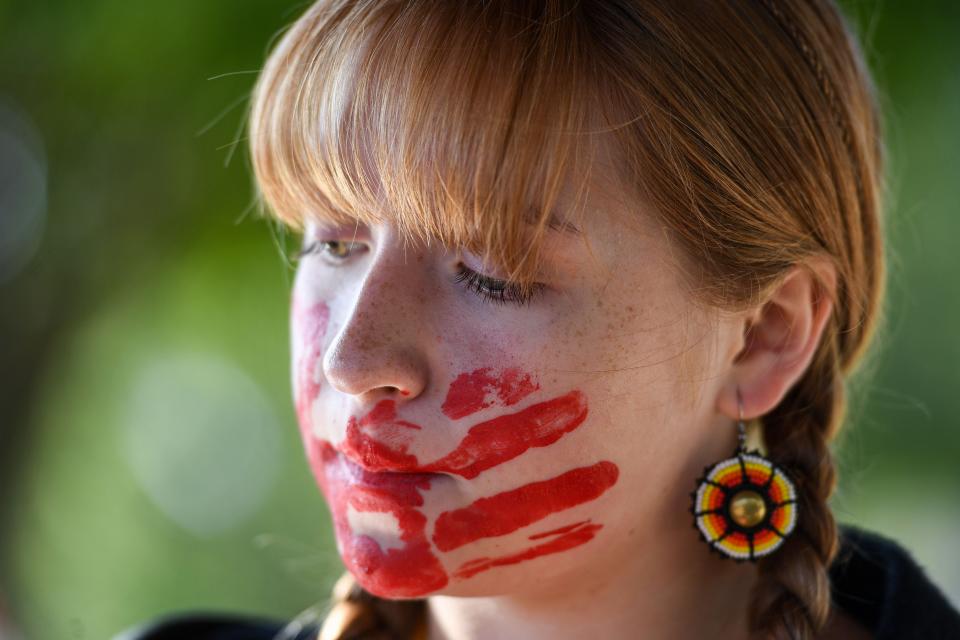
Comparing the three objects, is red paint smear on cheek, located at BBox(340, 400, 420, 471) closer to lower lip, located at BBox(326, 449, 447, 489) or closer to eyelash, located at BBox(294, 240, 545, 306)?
lower lip, located at BBox(326, 449, 447, 489)

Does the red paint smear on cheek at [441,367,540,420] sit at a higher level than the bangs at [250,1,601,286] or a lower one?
lower

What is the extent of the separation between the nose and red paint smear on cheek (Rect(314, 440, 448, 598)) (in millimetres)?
114

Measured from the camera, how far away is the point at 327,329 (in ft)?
4.17

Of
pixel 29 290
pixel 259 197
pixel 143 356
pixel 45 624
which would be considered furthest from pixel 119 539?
pixel 259 197

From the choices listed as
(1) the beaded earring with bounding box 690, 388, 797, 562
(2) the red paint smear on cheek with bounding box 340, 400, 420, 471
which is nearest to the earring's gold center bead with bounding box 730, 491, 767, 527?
(1) the beaded earring with bounding box 690, 388, 797, 562

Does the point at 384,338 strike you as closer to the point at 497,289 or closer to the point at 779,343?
the point at 497,289

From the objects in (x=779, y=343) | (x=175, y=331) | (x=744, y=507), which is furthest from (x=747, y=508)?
(x=175, y=331)

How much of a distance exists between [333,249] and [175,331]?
346 centimetres

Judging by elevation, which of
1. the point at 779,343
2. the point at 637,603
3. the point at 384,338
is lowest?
the point at 637,603

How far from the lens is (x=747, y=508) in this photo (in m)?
1.27

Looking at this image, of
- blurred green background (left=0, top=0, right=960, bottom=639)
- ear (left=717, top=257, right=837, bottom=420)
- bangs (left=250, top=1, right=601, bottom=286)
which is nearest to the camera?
bangs (left=250, top=1, right=601, bottom=286)

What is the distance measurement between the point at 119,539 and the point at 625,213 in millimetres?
3871

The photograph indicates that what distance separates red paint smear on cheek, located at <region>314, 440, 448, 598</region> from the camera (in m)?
1.18

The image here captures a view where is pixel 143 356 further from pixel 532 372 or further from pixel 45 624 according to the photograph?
pixel 532 372
